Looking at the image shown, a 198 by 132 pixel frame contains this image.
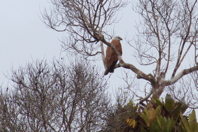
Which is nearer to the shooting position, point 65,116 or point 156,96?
point 65,116

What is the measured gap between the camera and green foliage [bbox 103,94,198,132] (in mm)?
8625

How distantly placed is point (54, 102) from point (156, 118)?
303 cm

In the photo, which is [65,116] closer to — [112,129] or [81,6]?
[112,129]

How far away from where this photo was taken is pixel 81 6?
10062mm

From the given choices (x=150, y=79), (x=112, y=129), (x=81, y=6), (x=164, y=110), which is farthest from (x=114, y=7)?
(x=112, y=129)

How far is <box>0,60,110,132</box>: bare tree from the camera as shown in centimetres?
711

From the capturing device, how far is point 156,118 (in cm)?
937

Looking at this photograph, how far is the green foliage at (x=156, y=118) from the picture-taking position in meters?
8.62

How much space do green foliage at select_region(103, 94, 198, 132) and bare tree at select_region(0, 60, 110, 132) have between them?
2.18 ft

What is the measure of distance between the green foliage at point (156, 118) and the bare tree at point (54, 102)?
2.18 ft

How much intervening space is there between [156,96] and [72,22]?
288cm

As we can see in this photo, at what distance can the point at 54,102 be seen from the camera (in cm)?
730

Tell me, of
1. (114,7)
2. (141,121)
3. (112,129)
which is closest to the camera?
(112,129)

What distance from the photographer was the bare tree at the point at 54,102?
7.11 m
